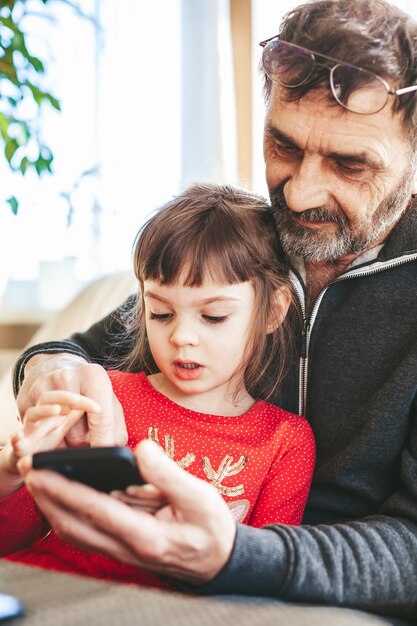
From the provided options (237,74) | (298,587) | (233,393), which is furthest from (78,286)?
(298,587)

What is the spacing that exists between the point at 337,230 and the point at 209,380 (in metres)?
0.32

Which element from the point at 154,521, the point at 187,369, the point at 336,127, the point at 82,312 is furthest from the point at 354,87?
the point at 82,312

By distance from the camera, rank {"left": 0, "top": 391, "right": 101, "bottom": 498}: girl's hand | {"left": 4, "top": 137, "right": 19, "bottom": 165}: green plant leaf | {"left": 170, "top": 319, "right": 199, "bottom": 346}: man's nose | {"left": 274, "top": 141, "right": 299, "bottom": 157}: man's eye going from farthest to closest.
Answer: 1. {"left": 4, "top": 137, "right": 19, "bottom": 165}: green plant leaf
2. {"left": 274, "top": 141, "right": 299, "bottom": 157}: man's eye
3. {"left": 170, "top": 319, "right": 199, "bottom": 346}: man's nose
4. {"left": 0, "top": 391, "right": 101, "bottom": 498}: girl's hand

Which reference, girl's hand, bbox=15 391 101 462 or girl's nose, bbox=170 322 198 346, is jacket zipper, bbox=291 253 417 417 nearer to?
girl's nose, bbox=170 322 198 346

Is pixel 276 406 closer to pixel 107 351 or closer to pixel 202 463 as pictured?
pixel 202 463

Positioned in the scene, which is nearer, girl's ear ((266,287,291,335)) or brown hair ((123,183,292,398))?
brown hair ((123,183,292,398))

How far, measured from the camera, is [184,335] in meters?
1.18

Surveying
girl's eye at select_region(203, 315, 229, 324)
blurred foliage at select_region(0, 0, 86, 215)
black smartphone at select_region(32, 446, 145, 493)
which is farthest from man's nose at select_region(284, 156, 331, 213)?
blurred foliage at select_region(0, 0, 86, 215)

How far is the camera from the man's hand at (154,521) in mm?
854

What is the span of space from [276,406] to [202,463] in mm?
199

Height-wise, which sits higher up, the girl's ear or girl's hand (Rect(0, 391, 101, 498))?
the girl's ear

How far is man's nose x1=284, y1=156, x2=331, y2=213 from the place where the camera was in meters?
1.26

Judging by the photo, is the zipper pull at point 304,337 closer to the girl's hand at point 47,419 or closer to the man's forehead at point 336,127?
the man's forehead at point 336,127

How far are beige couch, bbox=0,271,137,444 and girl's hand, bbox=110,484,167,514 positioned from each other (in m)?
1.22
